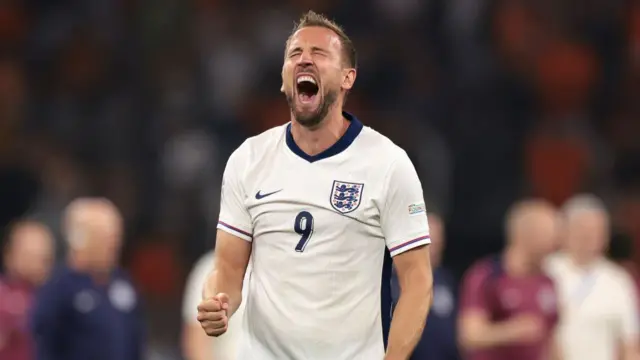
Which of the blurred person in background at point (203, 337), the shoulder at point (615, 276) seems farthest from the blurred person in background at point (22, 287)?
the shoulder at point (615, 276)

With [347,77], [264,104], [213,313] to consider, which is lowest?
[213,313]

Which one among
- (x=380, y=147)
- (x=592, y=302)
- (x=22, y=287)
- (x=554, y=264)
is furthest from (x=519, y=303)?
(x=380, y=147)

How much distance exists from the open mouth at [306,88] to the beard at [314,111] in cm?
3

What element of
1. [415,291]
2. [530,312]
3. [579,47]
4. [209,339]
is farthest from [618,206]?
[415,291]

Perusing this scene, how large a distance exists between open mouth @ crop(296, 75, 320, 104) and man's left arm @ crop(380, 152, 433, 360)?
34cm

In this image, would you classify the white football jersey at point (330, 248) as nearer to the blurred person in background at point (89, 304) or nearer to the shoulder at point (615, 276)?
the blurred person in background at point (89, 304)

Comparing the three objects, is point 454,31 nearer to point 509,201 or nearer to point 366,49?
point 366,49

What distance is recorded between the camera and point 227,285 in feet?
13.4

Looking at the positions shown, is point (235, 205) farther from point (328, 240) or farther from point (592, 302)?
point (592, 302)

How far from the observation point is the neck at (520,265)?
8.27 m

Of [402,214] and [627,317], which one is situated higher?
[402,214]

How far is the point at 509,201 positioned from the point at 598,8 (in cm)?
277

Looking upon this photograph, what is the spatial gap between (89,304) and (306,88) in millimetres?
3909

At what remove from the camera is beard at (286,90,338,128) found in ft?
13.1
